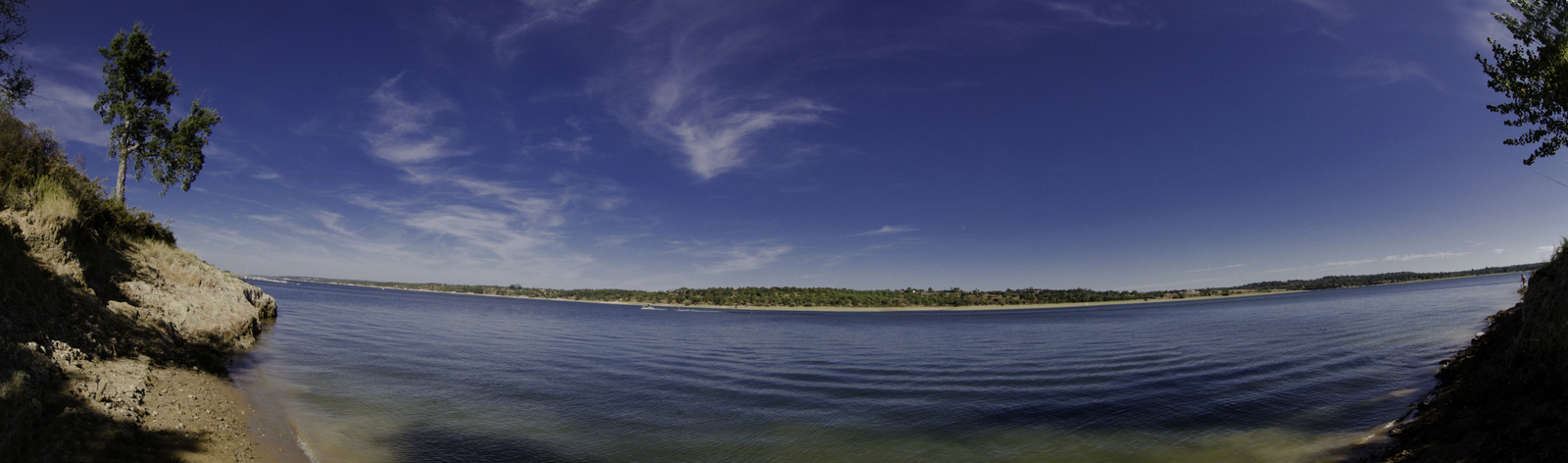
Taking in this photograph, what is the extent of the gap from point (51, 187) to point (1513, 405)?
2607cm

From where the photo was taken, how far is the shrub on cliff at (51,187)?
30.9 ft

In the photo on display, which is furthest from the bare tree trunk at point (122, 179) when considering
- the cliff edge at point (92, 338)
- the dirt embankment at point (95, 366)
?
the dirt embankment at point (95, 366)

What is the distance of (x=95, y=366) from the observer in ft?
22.9

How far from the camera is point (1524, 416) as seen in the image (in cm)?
689

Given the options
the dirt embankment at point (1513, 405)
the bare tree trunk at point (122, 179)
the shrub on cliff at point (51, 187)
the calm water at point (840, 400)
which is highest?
the bare tree trunk at point (122, 179)

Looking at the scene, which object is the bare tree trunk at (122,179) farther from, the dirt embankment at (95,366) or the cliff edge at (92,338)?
the dirt embankment at (95,366)

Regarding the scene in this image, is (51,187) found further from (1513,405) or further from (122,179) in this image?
(1513,405)

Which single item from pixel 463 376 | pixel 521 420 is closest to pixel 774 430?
pixel 521 420

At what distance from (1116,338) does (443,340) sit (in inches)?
1514

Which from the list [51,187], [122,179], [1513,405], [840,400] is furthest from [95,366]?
[122,179]

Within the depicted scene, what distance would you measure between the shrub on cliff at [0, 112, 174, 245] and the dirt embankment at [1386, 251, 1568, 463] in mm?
22680

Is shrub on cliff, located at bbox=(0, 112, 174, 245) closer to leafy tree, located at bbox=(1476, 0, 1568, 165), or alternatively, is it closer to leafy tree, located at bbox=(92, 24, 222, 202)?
leafy tree, located at bbox=(92, 24, 222, 202)

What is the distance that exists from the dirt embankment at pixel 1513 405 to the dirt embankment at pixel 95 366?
15936 millimetres

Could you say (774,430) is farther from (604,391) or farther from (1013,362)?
(1013,362)
